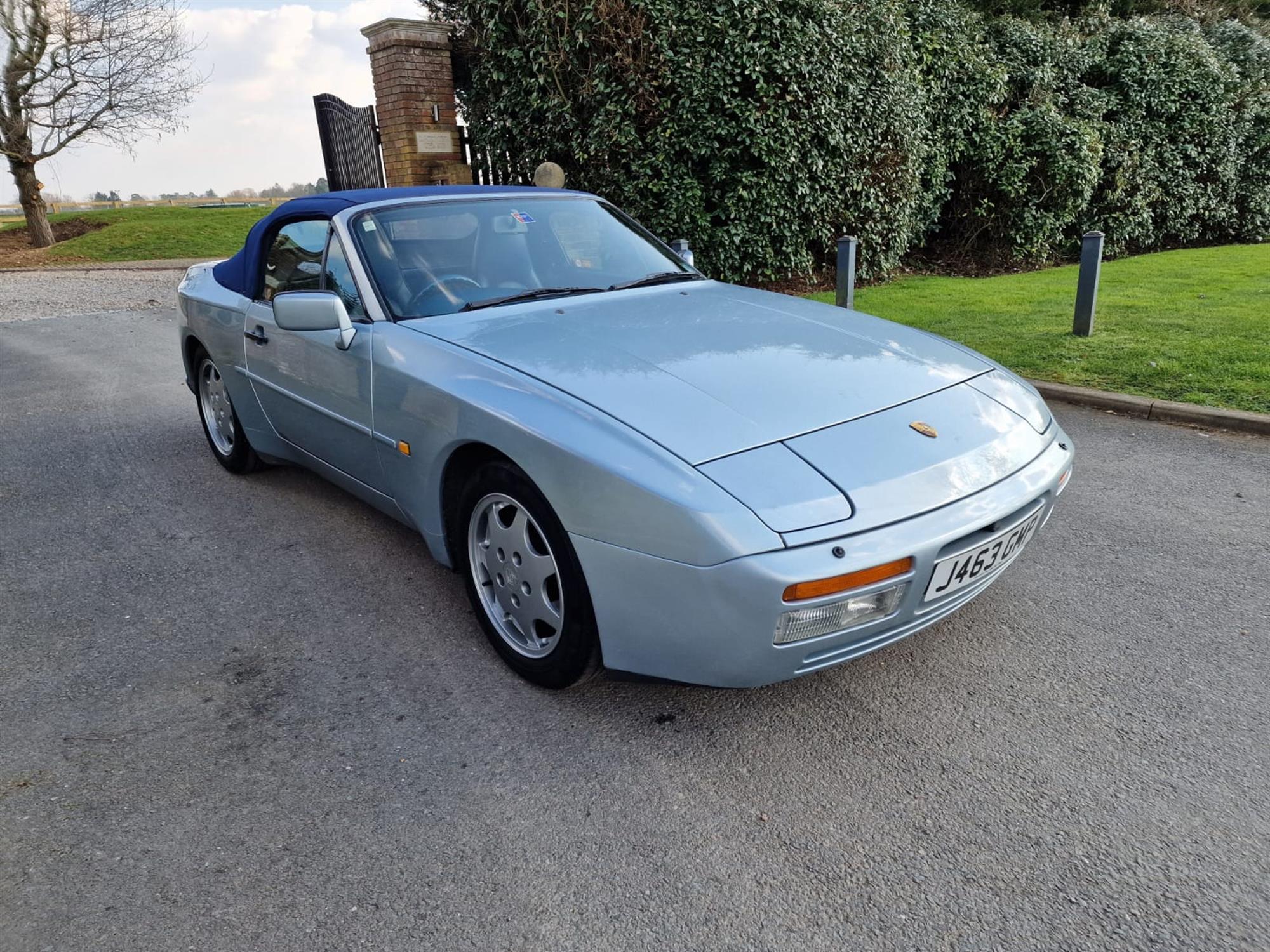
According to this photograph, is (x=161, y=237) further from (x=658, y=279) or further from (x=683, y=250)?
(x=658, y=279)

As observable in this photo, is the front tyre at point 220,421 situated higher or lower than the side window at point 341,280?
lower

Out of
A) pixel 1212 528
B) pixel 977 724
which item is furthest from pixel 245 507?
pixel 1212 528

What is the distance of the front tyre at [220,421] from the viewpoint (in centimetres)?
477

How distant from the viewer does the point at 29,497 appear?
465cm

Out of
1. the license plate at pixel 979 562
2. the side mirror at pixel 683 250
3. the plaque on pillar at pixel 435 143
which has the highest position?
the plaque on pillar at pixel 435 143

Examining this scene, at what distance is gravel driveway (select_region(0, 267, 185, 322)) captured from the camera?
1166 centimetres

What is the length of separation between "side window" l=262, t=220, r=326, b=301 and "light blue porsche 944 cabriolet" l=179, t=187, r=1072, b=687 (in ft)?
0.05

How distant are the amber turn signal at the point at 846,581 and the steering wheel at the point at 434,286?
6.18 feet

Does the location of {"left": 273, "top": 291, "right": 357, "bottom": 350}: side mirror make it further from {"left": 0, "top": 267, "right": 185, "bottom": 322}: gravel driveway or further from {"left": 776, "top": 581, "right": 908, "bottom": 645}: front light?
{"left": 0, "top": 267, "right": 185, "bottom": 322}: gravel driveway

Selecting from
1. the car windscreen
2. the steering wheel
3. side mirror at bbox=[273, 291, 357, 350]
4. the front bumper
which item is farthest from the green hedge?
the front bumper

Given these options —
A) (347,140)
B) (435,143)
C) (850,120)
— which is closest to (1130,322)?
(850,120)

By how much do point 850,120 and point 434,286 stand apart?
7.47 metres

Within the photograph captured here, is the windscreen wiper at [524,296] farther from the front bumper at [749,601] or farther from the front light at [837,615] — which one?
the front light at [837,615]

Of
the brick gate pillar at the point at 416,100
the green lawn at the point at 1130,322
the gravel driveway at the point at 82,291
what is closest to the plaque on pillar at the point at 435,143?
the brick gate pillar at the point at 416,100
